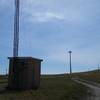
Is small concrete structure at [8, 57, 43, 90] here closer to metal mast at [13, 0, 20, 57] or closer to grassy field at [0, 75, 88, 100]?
grassy field at [0, 75, 88, 100]

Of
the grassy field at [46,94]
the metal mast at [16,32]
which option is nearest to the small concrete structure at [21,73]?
the grassy field at [46,94]

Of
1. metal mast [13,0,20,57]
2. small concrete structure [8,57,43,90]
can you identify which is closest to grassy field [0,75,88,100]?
small concrete structure [8,57,43,90]

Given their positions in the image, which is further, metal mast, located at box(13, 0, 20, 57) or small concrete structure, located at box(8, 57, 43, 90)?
metal mast, located at box(13, 0, 20, 57)

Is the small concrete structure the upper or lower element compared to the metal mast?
lower

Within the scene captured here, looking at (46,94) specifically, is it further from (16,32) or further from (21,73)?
(16,32)

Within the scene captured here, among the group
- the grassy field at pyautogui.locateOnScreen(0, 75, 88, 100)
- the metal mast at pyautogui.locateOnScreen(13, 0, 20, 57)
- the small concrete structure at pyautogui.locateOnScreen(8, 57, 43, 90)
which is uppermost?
the metal mast at pyautogui.locateOnScreen(13, 0, 20, 57)

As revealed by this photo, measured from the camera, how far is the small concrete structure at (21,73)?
1382 inches

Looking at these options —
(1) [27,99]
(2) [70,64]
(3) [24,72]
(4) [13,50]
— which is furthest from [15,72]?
(2) [70,64]

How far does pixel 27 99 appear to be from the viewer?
Result: 24562 millimetres

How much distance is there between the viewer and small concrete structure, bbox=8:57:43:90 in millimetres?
35094

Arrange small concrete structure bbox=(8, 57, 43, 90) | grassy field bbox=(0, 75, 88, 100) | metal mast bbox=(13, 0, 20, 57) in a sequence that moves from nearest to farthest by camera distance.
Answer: grassy field bbox=(0, 75, 88, 100), small concrete structure bbox=(8, 57, 43, 90), metal mast bbox=(13, 0, 20, 57)

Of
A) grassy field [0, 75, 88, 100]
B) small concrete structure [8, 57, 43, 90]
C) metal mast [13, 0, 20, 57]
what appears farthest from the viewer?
metal mast [13, 0, 20, 57]

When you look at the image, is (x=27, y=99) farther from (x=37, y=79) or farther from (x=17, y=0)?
(x=17, y=0)

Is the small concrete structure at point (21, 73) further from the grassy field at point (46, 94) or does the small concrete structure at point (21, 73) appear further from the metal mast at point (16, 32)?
the metal mast at point (16, 32)
